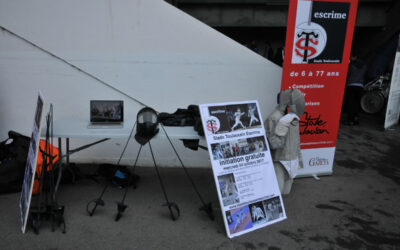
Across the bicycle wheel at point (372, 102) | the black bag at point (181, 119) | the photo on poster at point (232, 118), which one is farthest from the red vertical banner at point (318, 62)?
the bicycle wheel at point (372, 102)

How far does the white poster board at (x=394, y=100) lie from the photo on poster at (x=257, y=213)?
532cm

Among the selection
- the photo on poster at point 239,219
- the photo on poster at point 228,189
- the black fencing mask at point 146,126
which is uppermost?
the black fencing mask at point 146,126

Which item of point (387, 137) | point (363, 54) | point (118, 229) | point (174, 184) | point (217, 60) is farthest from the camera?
point (363, 54)

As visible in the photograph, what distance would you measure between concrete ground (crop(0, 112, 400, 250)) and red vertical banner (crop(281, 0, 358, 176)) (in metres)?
0.66

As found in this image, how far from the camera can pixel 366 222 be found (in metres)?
3.61

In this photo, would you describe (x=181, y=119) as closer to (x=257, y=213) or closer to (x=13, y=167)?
(x=257, y=213)

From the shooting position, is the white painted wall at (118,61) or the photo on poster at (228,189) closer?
the photo on poster at (228,189)

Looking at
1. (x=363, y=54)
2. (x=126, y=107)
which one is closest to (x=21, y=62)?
(x=126, y=107)

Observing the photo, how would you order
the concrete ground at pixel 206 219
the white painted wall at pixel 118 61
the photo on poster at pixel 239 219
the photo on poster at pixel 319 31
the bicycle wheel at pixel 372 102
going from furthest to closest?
the bicycle wheel at pixel 372 102, the white painted wall at pixel 118 61, the photo on poster at pixel 319 31, the photo on poster at pixel 239 219, the concrete ground at pixel 206 219

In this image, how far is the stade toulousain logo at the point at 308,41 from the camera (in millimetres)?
4270

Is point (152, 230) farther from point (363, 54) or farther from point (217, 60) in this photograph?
point (363, 54)

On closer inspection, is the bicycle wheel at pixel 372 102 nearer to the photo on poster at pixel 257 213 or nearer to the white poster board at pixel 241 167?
the white poster board at pixel 241 167

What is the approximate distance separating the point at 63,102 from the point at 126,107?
3.14 feet

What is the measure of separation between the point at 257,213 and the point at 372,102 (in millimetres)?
6777
